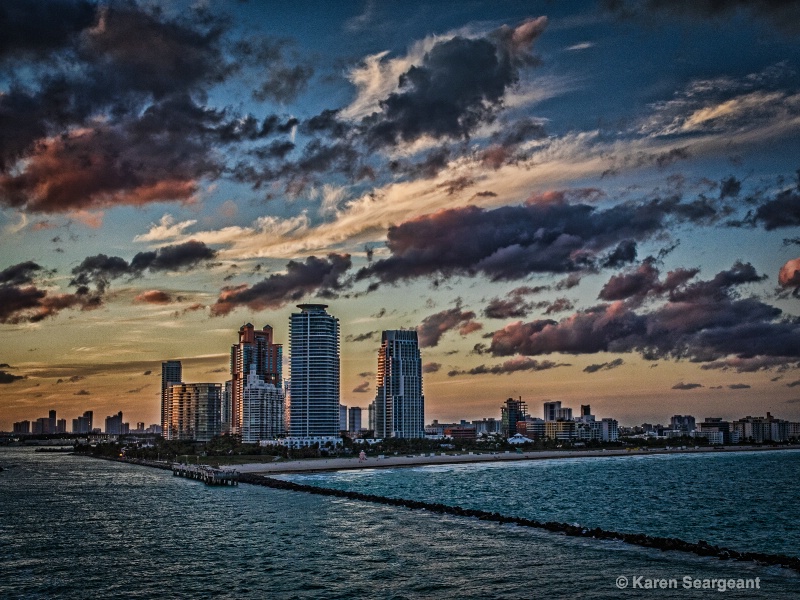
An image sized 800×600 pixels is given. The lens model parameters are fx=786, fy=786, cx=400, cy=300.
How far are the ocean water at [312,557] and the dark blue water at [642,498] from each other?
14.2 feet

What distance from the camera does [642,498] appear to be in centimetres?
12050

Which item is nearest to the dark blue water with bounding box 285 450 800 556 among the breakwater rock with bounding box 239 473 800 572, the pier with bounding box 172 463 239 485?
the breakwater rock with bounding box 239 473 800 572

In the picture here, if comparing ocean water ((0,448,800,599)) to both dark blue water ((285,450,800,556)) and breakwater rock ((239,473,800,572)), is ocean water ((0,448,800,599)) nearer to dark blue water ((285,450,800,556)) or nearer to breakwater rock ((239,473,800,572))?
breakwater rock ((239,473,800,572))

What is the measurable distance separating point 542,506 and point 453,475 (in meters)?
78.1

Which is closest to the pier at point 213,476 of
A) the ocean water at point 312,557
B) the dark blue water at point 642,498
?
the dark blue water at point 642,498

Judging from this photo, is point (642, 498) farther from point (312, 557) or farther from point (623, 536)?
point (312, 557)

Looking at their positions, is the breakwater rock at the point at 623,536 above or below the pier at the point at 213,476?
above

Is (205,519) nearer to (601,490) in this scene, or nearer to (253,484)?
(253,484)

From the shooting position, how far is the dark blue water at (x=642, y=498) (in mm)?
82750

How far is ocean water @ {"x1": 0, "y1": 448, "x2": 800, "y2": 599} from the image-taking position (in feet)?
178

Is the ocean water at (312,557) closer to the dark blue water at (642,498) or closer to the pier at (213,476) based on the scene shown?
the dark blue water at (642,498)

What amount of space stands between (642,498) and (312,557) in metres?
70.4

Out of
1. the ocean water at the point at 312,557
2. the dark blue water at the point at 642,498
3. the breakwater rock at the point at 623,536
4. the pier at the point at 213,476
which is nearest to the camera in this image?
the ocean water at the point at 312,557

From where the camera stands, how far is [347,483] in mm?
152500
